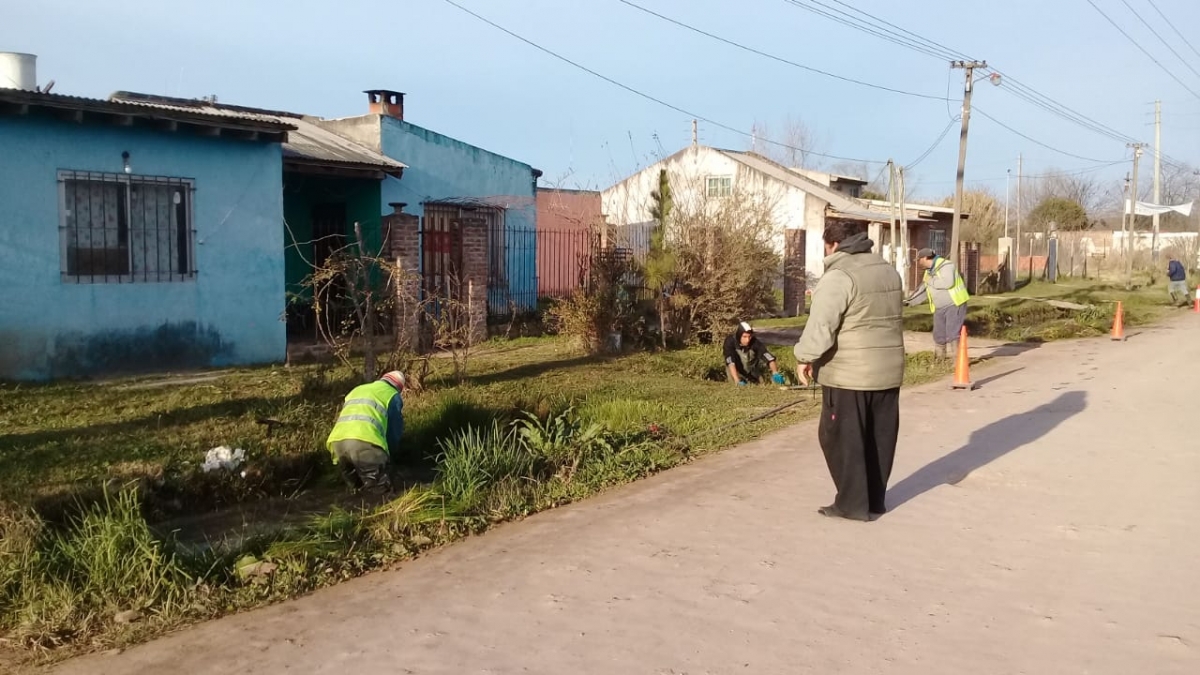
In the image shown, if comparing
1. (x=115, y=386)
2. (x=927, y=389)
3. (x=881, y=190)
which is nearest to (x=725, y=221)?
(x=927, y=389)

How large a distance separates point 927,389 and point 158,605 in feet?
30.9

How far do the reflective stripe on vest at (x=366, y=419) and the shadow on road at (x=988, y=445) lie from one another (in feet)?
11.5

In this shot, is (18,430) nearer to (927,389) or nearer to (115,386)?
(115,386)

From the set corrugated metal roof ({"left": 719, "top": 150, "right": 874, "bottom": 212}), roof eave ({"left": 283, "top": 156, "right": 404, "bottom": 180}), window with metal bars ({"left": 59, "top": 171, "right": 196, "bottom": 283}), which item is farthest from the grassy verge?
corrugated metal roof ({"left": 719, "top": 150, "right": 874, "bottom": 212})

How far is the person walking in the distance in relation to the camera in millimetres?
5977

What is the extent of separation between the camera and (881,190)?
163 ft

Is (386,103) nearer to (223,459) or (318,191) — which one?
(318,191)

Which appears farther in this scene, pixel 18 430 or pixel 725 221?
pixel 725 221

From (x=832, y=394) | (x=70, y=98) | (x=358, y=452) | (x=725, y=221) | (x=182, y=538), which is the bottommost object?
(x=182, y=538)

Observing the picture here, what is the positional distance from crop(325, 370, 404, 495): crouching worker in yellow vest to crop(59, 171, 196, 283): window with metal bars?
6493mm

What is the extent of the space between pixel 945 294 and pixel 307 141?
10.3m

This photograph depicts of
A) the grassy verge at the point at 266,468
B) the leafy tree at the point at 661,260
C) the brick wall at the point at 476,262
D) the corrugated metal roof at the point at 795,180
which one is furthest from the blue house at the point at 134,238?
the corrugated metal roof at the point at 795,180

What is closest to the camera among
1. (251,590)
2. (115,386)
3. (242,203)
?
(251,590)

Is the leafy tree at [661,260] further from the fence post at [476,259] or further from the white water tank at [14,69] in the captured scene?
the white water tank at [14,69]
